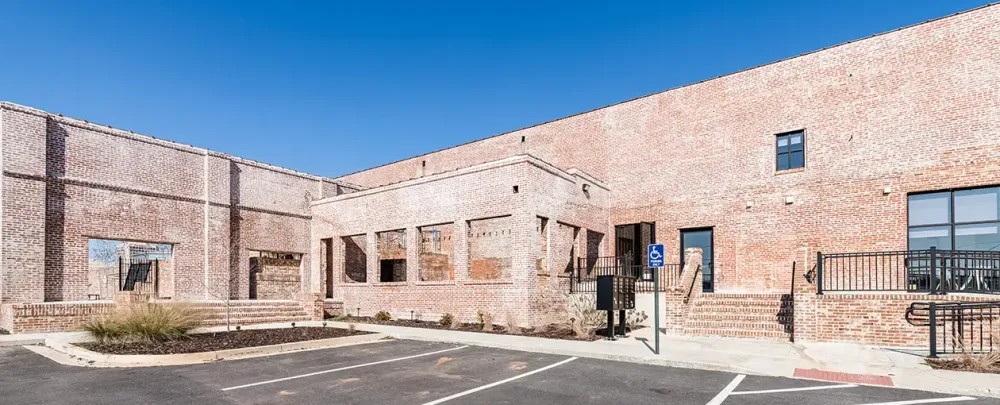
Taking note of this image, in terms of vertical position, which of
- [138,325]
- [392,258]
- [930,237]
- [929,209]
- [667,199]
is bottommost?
[138,325]

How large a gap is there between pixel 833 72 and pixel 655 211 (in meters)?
7.66

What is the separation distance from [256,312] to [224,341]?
6.56 metres

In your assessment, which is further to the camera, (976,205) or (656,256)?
(976,205)

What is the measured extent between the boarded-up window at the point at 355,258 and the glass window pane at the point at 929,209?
20460mm

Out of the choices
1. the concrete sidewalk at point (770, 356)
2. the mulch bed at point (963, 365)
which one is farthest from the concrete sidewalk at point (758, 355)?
the mulch bed at point (963, 365)

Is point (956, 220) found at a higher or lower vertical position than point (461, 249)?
higher

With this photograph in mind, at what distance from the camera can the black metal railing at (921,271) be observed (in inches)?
513

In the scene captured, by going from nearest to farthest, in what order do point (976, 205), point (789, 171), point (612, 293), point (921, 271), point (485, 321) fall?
point (612, 293)
point (976, 205)
point (921, 271)
point (485, 321)
point (789, 171)

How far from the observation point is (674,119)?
21.8m

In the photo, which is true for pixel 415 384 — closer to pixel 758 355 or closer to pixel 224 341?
pixel 224 341

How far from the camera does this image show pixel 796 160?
19109mm

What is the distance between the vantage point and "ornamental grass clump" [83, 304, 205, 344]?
40.8ft

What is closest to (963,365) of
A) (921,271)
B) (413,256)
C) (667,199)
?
(921,271)

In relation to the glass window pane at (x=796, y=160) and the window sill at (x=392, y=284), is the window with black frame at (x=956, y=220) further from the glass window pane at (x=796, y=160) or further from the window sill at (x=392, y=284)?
the window sill at (x=392, y=284)
